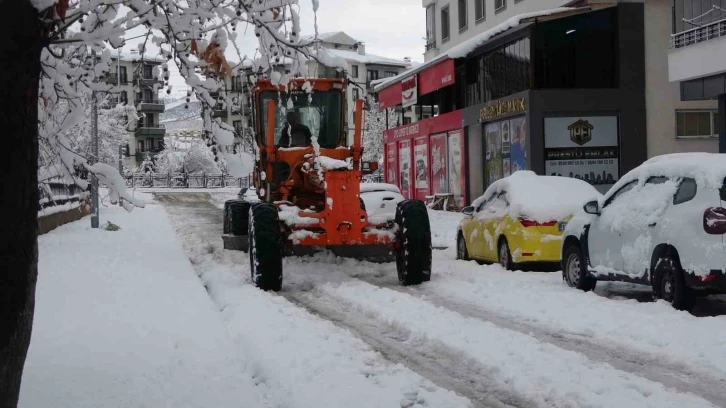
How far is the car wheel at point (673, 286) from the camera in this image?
9.61 m

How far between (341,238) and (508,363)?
577 cm

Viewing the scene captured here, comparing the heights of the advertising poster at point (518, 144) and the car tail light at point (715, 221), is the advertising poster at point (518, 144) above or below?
above

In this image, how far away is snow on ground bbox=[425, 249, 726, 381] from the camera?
779 cm

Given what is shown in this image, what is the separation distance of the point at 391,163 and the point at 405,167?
2.30 metres

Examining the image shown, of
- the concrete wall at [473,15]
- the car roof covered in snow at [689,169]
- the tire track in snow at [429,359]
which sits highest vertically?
the concrete wall at [473,15]

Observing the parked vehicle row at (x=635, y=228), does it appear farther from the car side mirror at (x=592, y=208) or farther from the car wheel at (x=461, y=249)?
the car wheel at (x=461, y=249)

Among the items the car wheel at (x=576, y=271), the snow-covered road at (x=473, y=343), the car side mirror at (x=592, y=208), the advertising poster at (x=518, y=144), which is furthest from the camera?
the advertising poster at (x=518, y=144)

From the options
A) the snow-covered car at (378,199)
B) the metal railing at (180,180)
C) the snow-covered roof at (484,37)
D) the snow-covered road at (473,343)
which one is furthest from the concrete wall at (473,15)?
the metal railing at (180,180)

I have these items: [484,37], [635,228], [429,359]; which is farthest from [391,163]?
[429,359]

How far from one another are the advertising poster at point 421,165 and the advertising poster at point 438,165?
23.6 inches

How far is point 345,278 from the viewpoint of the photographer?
13.7 metres

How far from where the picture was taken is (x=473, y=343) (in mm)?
8195

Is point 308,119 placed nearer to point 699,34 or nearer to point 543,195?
point 543,195

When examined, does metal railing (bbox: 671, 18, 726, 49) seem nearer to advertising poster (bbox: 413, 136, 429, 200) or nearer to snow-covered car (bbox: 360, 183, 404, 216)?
snow-covered car (bbox: 360, 183, 404, 216)
